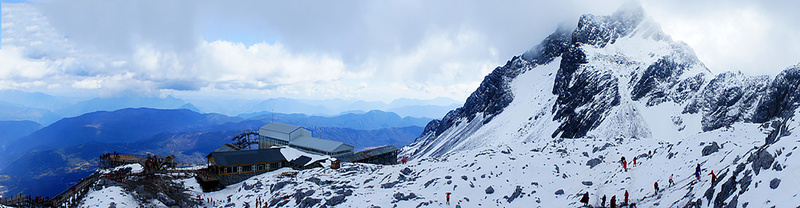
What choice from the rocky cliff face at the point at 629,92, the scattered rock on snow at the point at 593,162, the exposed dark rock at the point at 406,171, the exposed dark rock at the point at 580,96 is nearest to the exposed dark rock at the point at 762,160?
the scattered rock on snow at the point at 593,162

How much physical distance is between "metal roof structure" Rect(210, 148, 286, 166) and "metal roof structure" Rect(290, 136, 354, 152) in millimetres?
15242

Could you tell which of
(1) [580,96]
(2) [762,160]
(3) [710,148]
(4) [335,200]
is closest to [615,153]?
(3) [710,148]

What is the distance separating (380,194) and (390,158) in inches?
Answer: 1861

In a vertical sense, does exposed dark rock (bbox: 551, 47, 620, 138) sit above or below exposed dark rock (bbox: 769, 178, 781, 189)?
above

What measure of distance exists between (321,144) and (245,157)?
23985 millimetres

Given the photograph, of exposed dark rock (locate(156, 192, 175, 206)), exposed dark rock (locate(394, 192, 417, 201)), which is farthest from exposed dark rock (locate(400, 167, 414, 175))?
exposed dark rock (locate(156, 192, 175, 206))

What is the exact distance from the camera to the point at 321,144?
81.6m

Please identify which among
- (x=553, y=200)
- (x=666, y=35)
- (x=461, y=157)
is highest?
(x=666, y=35)

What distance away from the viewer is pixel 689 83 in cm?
9275

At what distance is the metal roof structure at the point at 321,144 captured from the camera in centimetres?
7774

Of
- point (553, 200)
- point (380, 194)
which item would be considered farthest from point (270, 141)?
point (553, 200)

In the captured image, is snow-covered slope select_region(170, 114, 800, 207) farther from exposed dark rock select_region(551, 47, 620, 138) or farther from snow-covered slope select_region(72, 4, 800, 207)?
exposed dark rock select_region(551, 47, 620, 138)

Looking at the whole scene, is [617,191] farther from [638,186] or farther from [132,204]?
[132,204]

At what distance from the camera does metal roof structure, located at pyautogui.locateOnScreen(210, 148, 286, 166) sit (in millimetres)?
56156
